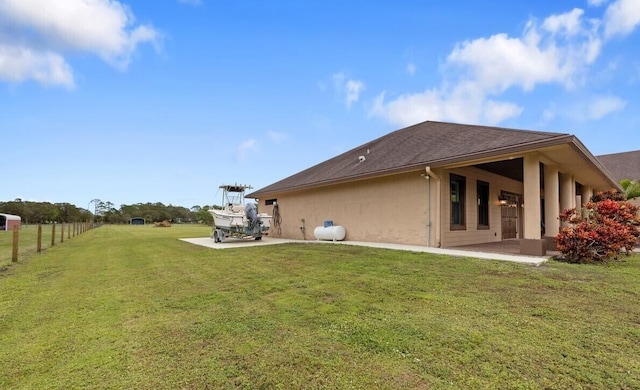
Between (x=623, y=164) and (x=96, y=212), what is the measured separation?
9160cm

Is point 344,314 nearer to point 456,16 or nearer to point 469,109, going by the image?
point 456,16

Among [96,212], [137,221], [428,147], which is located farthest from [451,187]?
[96,212]

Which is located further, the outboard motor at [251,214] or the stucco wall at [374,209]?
the outboard motor at [251,214]

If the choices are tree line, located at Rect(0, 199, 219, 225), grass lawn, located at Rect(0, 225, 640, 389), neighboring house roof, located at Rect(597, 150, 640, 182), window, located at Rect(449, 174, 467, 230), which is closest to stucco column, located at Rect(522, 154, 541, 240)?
grass lawn, located at Rect(0, 225, 640, 389)

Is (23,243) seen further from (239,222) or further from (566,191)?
(566,191)

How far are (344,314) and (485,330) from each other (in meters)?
1.38

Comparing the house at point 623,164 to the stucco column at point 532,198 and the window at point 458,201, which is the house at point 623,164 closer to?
the window at point 458,201

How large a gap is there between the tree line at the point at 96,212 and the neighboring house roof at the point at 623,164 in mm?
49664

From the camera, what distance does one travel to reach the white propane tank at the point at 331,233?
39.9 feet

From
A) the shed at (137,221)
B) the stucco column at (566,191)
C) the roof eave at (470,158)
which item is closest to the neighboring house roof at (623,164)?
the stucco column at (566,191)

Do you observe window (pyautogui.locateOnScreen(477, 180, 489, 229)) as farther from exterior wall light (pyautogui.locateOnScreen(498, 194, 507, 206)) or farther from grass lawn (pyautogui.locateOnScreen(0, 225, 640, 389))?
grass lawn (pyautogui.locateOnScreen(0, 225, 640, 389))

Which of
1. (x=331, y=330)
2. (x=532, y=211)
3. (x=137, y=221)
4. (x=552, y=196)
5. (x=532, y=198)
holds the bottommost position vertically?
(x=137, y=221)

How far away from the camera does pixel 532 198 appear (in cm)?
752

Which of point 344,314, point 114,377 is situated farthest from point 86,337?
point 344,314
